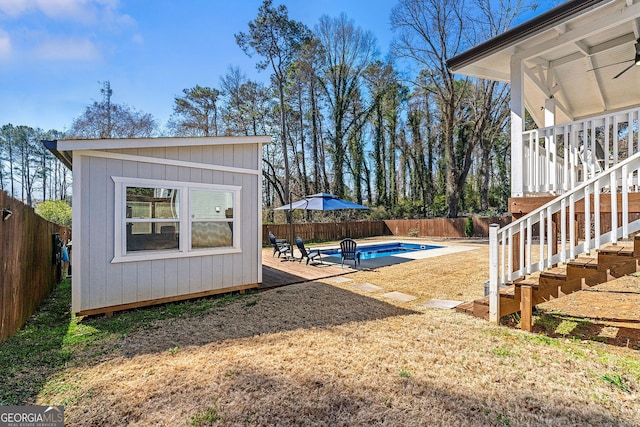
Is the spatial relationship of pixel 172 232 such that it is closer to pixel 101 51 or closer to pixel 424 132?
pixel 101 51

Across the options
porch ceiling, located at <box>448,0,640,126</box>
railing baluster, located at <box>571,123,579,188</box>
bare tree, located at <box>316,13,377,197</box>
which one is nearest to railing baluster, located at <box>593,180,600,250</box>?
railing baluster, located at <box>571,123,579,188</box>

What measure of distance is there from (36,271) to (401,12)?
20.0 meters

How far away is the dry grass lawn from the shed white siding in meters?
1.00

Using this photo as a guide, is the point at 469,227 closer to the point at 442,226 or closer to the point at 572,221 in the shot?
the point at 442,226

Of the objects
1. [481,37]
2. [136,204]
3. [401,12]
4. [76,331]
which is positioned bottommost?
[76,331]

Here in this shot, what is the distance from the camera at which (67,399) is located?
2369 millimetres

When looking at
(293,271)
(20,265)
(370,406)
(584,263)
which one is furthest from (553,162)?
(20,265)

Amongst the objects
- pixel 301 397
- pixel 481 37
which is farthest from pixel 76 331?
pixel 481 37

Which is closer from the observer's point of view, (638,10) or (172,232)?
(638,10)

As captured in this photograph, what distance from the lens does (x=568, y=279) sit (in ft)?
12.0

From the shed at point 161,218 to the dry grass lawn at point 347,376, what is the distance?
107cm

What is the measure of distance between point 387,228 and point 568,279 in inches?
686

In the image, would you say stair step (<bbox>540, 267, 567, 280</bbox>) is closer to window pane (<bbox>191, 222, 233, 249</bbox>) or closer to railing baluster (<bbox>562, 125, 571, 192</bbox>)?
railing baluster (<bbox>562, 125, 571, 192</bbox>)

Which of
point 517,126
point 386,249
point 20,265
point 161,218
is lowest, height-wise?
point 386,249
